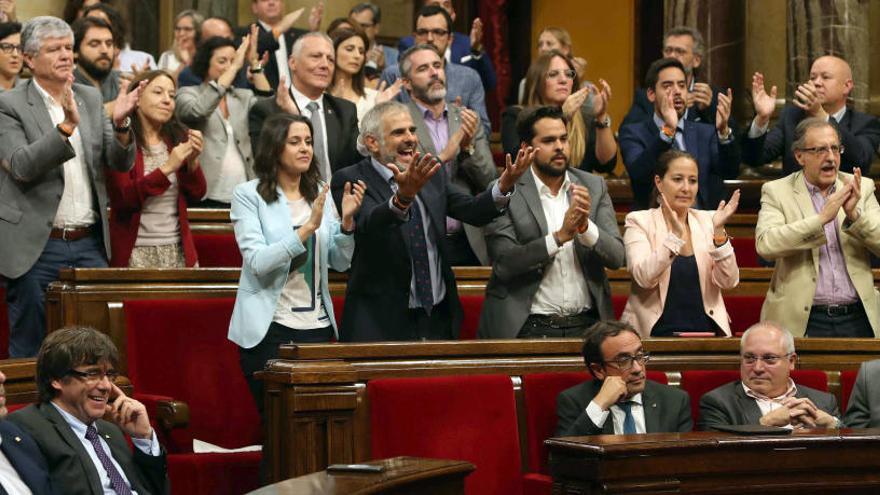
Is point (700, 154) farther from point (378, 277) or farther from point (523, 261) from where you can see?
point (378, 277)

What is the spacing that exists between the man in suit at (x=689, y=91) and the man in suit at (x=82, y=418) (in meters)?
3.27

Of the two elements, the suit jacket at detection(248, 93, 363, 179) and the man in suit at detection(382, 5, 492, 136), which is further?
the man in suit at detection(382, 5, 492, 136)

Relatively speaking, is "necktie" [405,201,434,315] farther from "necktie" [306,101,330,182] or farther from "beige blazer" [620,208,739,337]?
"necktie" [306,101,330,182]

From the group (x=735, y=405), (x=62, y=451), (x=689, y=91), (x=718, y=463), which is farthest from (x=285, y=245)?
(x=689, y=91)

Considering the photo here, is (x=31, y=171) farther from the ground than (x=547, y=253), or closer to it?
farther from the ground

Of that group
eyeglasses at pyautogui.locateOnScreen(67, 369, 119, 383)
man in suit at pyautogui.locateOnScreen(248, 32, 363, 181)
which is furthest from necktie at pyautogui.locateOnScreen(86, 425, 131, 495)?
man in suit at pyautogui.locateOnScreen(248, 32, 363, 181)

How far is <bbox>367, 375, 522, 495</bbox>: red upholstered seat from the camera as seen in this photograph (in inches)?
162

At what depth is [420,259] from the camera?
4.69m

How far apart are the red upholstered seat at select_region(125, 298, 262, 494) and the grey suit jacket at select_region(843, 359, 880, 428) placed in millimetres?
1874

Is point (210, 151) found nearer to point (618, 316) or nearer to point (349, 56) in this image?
point (349, 56)

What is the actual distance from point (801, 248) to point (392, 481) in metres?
2.22

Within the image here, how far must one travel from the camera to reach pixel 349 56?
21.6 ft

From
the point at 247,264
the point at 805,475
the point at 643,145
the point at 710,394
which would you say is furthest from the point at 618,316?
the point at 805,475

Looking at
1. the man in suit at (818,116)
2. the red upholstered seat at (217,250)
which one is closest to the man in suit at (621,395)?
the man in suit at (818,116)
